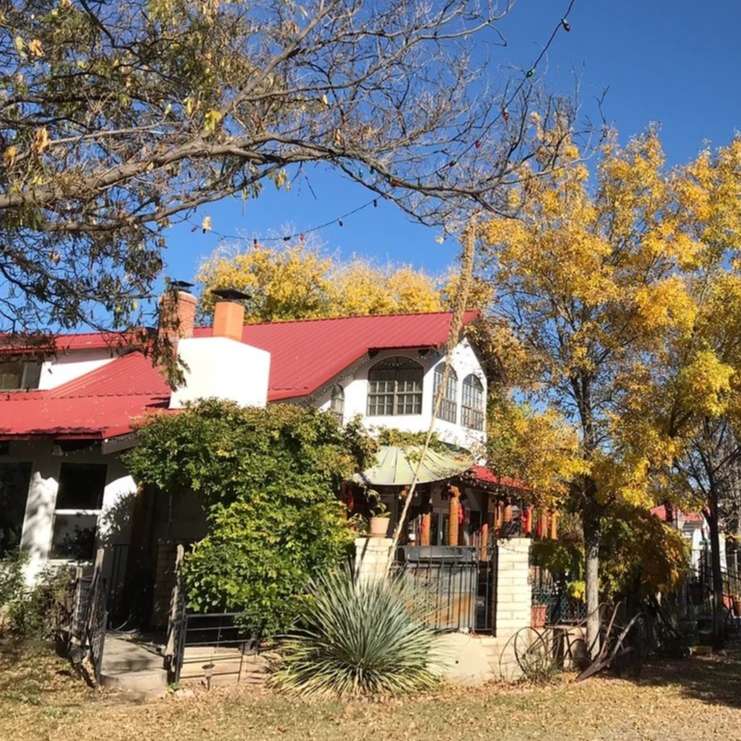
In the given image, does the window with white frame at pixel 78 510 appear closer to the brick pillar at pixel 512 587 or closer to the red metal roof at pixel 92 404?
the red metal roof at pixel 92 404

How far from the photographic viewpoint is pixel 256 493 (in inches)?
437

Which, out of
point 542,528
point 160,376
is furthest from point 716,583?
point 160,376

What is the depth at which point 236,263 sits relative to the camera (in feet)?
120

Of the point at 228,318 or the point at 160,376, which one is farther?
the point at 160,376

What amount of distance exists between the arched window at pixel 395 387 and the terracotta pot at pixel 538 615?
19.1 feet

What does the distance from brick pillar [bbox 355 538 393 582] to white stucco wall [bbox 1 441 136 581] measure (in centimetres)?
495

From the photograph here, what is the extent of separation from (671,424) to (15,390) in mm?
13781

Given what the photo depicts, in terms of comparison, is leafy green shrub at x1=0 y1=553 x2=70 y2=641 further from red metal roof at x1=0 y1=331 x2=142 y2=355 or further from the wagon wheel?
the wagon wheel

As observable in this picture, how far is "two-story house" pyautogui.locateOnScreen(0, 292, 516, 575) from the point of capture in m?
14.3

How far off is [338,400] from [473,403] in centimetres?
389

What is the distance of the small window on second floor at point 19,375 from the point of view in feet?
61.7

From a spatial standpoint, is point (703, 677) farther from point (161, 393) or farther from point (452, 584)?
point (161, 393)

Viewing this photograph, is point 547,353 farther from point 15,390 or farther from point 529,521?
point 15,390

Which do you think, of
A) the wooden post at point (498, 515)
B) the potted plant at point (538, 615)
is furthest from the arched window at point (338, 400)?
the potted plant at point (538, 615)
